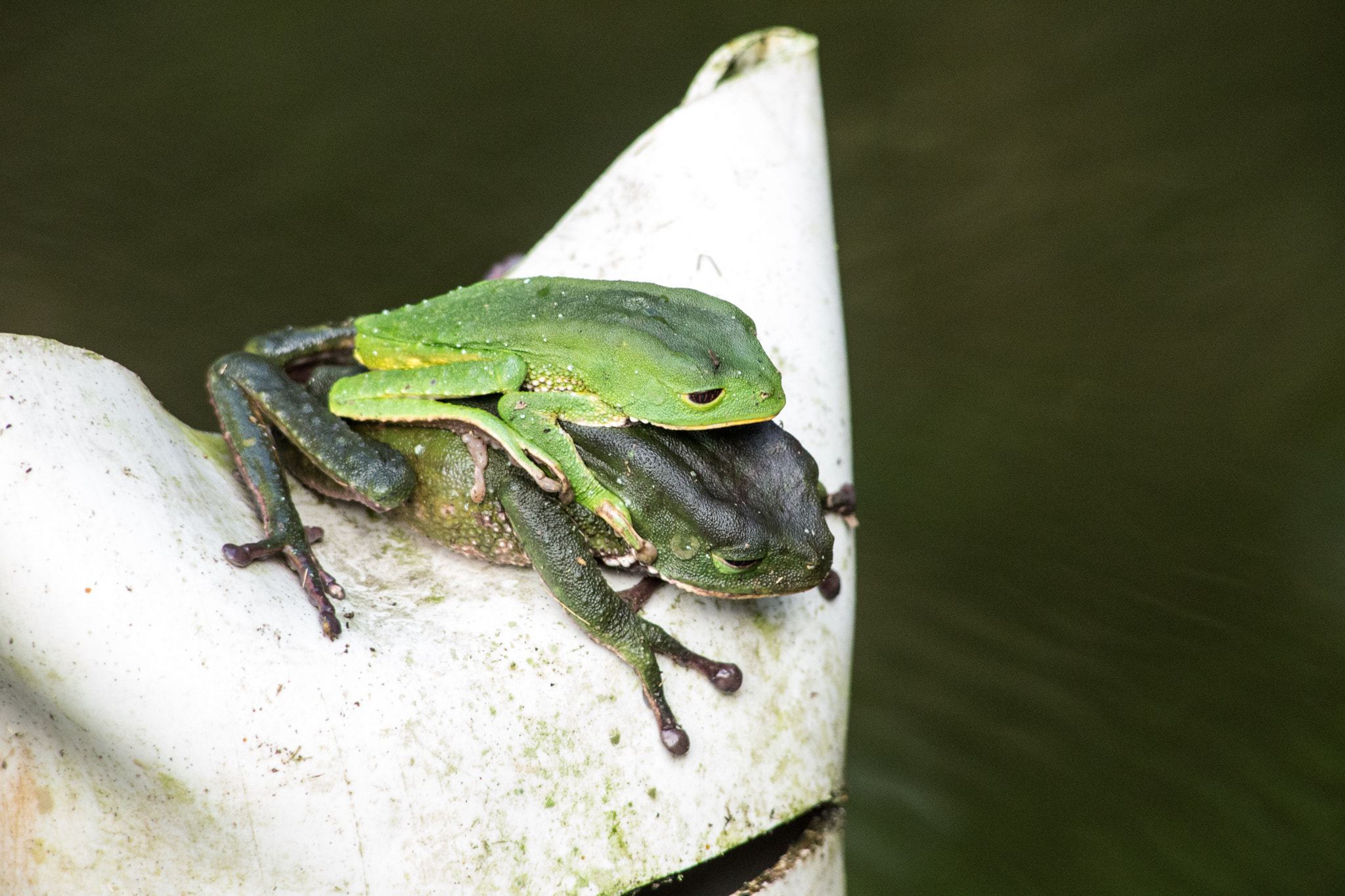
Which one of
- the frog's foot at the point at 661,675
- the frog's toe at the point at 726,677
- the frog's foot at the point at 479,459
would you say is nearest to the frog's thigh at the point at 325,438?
the frog's foot at the point at 479,459

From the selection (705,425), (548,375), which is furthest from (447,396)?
(705,425)

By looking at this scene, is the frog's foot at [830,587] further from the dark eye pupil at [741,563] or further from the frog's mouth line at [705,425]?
the frog's mouth line at [705,425]

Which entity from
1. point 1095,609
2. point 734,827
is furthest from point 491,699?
point 1095,609

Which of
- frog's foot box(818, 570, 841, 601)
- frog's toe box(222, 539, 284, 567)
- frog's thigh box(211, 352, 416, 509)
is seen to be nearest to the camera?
frog's toe box(222, 539, 284, 567)

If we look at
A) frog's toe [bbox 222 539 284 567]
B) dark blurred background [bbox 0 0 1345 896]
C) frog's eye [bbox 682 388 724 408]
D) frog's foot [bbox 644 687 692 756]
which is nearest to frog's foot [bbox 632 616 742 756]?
frog's foot [bbox 644 687 692 756]

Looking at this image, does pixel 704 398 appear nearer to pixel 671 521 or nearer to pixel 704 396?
pixel 704 396

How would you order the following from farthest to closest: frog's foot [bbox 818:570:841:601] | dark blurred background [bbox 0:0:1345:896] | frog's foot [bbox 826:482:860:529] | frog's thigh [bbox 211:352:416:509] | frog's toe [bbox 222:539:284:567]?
dark blurred background [bbox 0:0:1345:896] < frog's foot [bbox 826:482:860:529] < frog's foot [bbox 818:570:841:601] < frog's thigh [bbox 211:352:416:509] < frog's toe [bbox 222:539:284:567]

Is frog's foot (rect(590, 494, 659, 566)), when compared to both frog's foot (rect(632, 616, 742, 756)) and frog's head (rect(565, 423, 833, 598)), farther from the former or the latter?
frog's foot (rect(632, 616, 742, 756))
